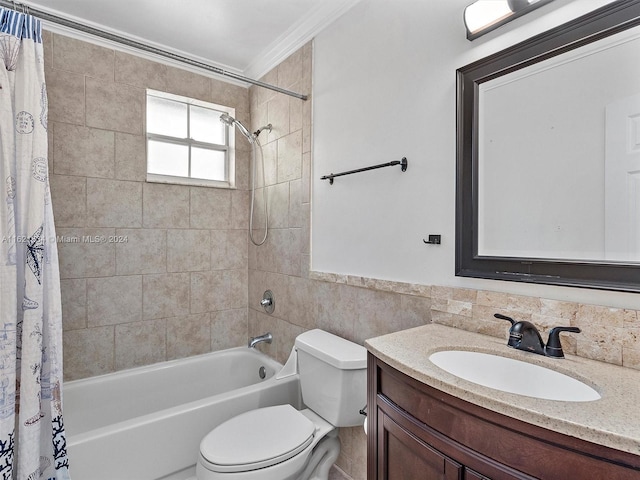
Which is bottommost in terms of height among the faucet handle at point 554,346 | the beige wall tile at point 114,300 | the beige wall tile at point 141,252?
the beige wall tile at point 114,300

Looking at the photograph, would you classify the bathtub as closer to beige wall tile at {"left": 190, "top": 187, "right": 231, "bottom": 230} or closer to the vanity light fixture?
beige wall tile at {"left": 190, "top": 187, "right": 231, "bottom": 230}

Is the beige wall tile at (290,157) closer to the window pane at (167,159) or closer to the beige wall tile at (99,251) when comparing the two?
the window pane at (167,159)

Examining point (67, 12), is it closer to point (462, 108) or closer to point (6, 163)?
point (6, 163)

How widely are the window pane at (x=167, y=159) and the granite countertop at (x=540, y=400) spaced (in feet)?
6.84

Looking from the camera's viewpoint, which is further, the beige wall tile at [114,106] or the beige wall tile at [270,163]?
the beige wall tile at [270,163]

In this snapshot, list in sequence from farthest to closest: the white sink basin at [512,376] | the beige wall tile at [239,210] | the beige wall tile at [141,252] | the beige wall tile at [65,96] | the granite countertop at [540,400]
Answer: the beige wall tile at [239,210], the beige wall tile at [141,252], the beige wall tile at [65,96], the white sink basin at [512,376], the granite countertop at [540,400]

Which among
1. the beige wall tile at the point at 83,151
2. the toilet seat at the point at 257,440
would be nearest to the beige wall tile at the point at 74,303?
the beige wall tile at the point at 83,151

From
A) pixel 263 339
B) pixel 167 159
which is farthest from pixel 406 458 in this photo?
pixel 167 159

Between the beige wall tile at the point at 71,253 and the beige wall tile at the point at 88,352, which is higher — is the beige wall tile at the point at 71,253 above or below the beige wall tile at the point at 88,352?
above

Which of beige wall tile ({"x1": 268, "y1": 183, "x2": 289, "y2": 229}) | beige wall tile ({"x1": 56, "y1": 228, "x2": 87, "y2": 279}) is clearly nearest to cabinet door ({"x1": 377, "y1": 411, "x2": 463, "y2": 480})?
beige wall tile ({"x1": 268, "y1": 183, "x2": 289, "y2": 229})

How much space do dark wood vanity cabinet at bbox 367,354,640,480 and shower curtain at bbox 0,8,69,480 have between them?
1.39 metres

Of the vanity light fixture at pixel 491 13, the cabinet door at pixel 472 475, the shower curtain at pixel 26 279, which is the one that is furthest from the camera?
the shower curtain at pixel 26 279

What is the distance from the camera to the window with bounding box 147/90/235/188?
245 cm

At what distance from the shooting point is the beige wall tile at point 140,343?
90.0 inches
